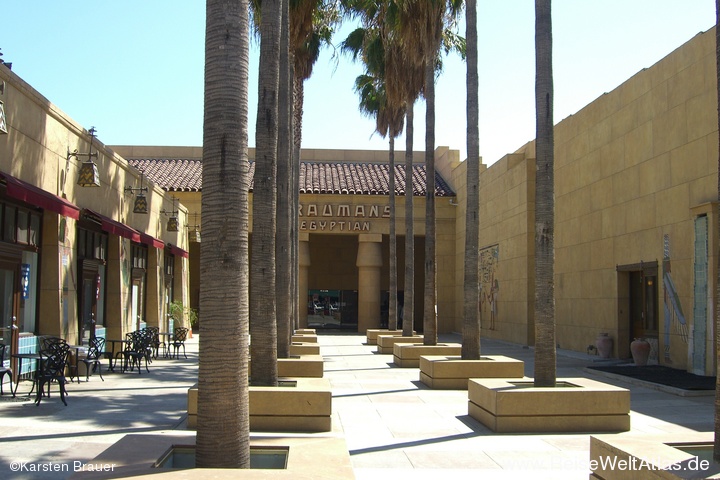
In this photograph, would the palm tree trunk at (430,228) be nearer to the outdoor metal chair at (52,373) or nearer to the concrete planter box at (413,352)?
the concrete planter box at (413,352)

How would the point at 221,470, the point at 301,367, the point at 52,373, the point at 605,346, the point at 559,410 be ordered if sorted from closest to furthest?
the point at 221,470 → the point at 559,410 → the point at 52,373 → the point at 301,367 → the point at 605,346

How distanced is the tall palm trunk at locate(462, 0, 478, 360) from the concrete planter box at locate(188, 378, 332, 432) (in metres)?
6.03

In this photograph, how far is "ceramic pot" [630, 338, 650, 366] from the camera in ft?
65.1

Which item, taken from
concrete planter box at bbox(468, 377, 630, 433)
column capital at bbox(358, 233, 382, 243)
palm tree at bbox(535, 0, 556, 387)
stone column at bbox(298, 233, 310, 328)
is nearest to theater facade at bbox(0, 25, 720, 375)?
column capital at bbox(358, 233, 382, 243)

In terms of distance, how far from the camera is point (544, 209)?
12.0m

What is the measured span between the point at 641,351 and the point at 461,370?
21.1 feet

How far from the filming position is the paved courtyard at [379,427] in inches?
341

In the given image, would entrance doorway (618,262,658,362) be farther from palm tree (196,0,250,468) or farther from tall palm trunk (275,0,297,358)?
palm tree (196,0,250,468)

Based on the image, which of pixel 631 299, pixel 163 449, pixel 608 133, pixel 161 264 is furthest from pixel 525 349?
pixel 163 449

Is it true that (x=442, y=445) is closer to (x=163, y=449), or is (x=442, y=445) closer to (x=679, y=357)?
(x=163, y=449)

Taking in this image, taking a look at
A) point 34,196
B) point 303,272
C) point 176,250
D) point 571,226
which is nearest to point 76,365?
point 34,196

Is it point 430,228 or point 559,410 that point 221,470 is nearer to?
point 559,410

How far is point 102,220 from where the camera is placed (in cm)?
1814

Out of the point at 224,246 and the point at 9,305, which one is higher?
the point at 224,246
